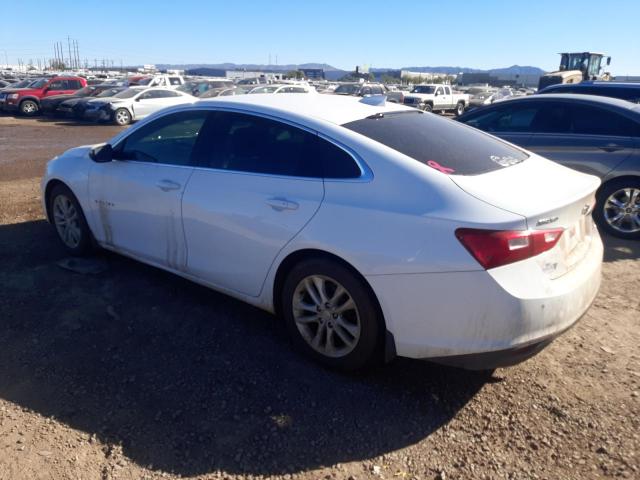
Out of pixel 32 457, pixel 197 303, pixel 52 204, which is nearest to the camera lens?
pixel 32 457

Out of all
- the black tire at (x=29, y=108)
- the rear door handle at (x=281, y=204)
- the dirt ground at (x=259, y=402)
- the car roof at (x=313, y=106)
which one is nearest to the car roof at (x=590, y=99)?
the dirt ground at (x=259, y=402)

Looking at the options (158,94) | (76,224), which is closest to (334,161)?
(76,224)

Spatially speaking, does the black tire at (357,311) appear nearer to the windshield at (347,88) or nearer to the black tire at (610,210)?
the black tire at (610,210)

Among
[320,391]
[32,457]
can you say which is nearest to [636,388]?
[320,391]

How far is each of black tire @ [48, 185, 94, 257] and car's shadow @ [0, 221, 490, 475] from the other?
0.68 metres

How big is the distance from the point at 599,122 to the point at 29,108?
24158 millimetres

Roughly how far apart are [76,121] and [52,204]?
61.8 ft

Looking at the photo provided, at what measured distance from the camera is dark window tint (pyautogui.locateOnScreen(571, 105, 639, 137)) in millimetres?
5930

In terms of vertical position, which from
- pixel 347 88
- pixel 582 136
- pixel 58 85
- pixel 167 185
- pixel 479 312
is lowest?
pixel 479 312

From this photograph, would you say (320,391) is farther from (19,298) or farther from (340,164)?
(19,298)

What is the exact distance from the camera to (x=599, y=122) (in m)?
6.15

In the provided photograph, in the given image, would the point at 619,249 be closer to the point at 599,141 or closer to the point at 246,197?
the point at 599,141

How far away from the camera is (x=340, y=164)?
3139 mm

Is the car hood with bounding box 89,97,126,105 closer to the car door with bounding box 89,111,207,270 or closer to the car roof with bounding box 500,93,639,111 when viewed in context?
the car roof with bounding box 500,93,639,111
